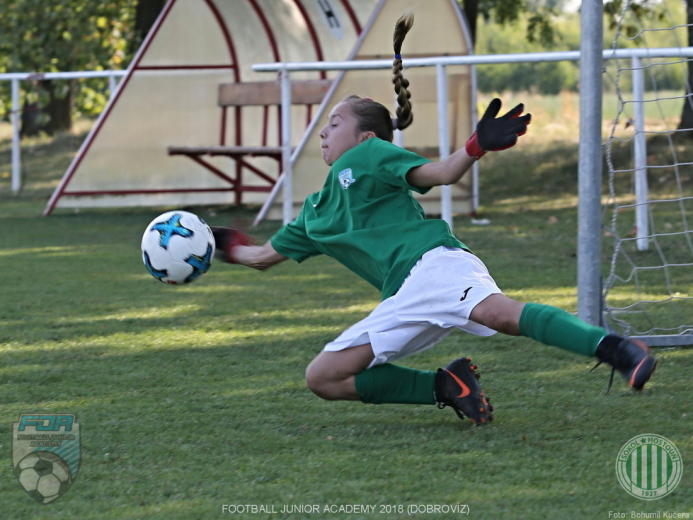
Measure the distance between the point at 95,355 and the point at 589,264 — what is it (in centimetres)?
224

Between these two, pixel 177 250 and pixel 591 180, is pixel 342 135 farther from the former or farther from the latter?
pixel 591 180

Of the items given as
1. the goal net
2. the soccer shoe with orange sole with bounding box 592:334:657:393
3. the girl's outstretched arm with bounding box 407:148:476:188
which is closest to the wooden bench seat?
the goal net

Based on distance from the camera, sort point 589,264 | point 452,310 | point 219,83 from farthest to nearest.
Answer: point 219,83 < point 589,264 < point 452,310

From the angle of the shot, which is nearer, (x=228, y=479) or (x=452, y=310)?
(x=228, y=479)

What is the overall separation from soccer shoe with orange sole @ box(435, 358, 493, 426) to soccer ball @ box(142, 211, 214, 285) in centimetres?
94

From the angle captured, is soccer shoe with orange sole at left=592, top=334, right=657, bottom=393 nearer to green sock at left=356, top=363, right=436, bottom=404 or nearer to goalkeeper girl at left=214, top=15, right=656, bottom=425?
goalkeeper girl at left=214, top=15, right=656, bottom=425

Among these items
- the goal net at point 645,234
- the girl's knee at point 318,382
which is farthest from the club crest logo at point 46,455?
the goal net at point 645,234

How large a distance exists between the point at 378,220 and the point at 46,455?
1244 mm

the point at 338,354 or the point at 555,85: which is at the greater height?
the point at 555,85

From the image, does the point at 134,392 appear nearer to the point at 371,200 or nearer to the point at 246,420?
the point at 246,420

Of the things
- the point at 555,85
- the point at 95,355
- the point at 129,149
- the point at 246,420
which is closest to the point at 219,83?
the point at 129,149

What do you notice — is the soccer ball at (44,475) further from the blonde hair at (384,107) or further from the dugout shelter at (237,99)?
the dugout shelter at (237,99)

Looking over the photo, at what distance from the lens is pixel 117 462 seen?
2750mm

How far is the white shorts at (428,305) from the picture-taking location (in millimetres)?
2848
